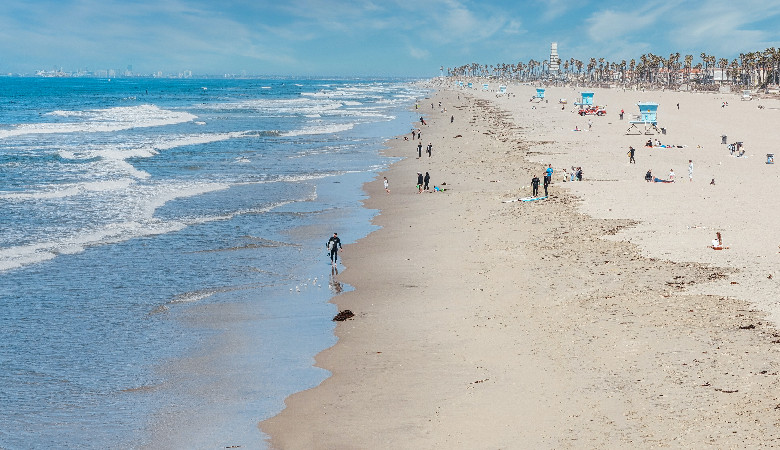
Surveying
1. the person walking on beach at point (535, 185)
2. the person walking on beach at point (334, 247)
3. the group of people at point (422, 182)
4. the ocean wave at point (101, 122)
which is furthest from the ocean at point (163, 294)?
the ocean wave at point (101, 122)

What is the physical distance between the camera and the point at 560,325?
14023mm

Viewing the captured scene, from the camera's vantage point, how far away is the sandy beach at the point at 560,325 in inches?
398

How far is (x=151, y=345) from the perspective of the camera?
1427 centimetres

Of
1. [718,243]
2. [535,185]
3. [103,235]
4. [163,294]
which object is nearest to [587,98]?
[535,185]

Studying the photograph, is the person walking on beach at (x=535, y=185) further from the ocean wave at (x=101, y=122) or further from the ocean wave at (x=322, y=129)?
the ocean wave at (x=101, y=122)

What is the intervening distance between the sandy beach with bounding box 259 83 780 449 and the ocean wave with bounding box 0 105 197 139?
4784cm

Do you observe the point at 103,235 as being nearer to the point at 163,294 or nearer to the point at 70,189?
the point at 163,294

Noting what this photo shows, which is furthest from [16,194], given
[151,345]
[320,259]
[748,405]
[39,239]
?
[748,405]

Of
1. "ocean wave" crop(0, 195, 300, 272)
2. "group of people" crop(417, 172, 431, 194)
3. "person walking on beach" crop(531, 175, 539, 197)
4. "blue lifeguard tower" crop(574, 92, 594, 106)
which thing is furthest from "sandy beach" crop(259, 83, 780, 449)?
"blue lifeguard tower" crop(574, 92, 594, 106)

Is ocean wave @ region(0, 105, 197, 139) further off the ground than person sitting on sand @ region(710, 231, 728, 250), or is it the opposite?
ocean wave @ region(0, 105, 197, 139)

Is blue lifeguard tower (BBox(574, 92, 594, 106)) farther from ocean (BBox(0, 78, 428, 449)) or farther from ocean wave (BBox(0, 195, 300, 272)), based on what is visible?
ocean wave (BBox(0, 195, 300, 272))

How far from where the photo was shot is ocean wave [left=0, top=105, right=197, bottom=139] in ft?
218

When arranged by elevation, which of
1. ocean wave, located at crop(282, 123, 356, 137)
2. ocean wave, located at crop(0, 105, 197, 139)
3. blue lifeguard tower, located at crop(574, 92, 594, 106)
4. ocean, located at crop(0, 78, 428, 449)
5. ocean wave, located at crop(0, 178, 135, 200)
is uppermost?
blue lifeguard tower, located at crop(574, 92, 594, 106)

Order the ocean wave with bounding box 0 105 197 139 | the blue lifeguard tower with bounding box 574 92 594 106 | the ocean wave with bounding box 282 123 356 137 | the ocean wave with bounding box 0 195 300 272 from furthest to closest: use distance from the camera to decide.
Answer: the blue lifeguard tower with bounding box 574 92 594 106
the ocean wave with bounding box 0 105 197 139
the ocean wave with bounding box 282 123 356 137
the ocean wave with bounding box 0 195 300 272
